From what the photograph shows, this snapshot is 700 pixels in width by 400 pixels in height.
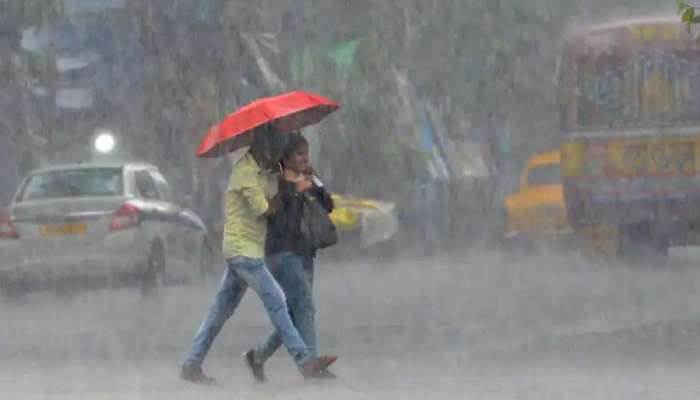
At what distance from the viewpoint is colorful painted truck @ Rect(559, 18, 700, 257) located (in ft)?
71.3

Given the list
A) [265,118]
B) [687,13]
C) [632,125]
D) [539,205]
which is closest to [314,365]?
[265,118]

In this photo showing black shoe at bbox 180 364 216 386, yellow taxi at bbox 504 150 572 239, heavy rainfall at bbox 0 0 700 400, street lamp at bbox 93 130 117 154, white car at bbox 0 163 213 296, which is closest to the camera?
heavy rainfall at bbox 0 0 700 400

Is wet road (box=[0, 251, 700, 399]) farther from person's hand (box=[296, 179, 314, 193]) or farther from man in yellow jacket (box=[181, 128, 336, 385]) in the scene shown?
person's hand (box=[296, 179, 314, 193])

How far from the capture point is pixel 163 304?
65.0 ft

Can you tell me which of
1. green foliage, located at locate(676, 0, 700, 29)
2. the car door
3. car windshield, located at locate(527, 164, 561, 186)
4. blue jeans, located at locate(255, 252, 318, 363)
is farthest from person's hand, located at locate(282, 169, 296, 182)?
car windshield, located at locate(527, 164, 561, 186)

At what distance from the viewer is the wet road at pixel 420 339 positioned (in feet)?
39.7

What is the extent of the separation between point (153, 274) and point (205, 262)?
2.46 m

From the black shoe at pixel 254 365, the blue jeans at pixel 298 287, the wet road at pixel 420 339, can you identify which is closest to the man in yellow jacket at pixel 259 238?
the blue jeans at pixel 298 287

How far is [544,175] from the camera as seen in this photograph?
28547 mm

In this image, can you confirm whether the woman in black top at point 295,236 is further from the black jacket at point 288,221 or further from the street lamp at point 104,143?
the street lamp at point 104,143

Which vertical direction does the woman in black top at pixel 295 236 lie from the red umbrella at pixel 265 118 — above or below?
below

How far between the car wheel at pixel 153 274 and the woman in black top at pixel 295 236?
27.5 ft

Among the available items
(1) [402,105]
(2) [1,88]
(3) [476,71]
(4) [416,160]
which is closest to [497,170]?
(3) [476,71]

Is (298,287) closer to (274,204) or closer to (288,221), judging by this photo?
(288,221)
